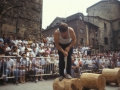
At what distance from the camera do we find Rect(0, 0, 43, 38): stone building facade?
46.4 ft

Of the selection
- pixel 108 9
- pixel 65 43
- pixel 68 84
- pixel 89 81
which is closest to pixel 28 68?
pixel 89 81

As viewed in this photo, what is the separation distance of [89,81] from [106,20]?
3743 cm

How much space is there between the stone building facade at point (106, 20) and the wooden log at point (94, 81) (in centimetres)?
3307

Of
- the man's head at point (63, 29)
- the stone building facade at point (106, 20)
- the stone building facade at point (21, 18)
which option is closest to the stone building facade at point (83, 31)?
the stone building facade at point (106, 20)

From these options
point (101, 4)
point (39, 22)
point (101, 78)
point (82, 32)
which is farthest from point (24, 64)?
point (101, 4)

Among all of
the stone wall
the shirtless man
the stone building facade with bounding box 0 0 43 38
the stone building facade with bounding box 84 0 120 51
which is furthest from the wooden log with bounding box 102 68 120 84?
the stone wall

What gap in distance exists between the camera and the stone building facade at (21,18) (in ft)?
46.4

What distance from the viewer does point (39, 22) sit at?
17453 mm

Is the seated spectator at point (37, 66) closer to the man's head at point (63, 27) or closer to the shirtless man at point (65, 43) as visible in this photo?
the shirtless man at point (65, 43)

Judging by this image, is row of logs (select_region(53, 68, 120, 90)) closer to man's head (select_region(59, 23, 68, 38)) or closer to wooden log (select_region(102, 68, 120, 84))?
wooden log (select_region(102, 68, 120, 84))

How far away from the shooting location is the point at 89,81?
575 centimetres

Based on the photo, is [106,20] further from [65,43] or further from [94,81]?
[65,43]

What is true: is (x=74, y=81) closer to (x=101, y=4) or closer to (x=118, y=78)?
(x=118, y=78)

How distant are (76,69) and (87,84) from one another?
4389mm
